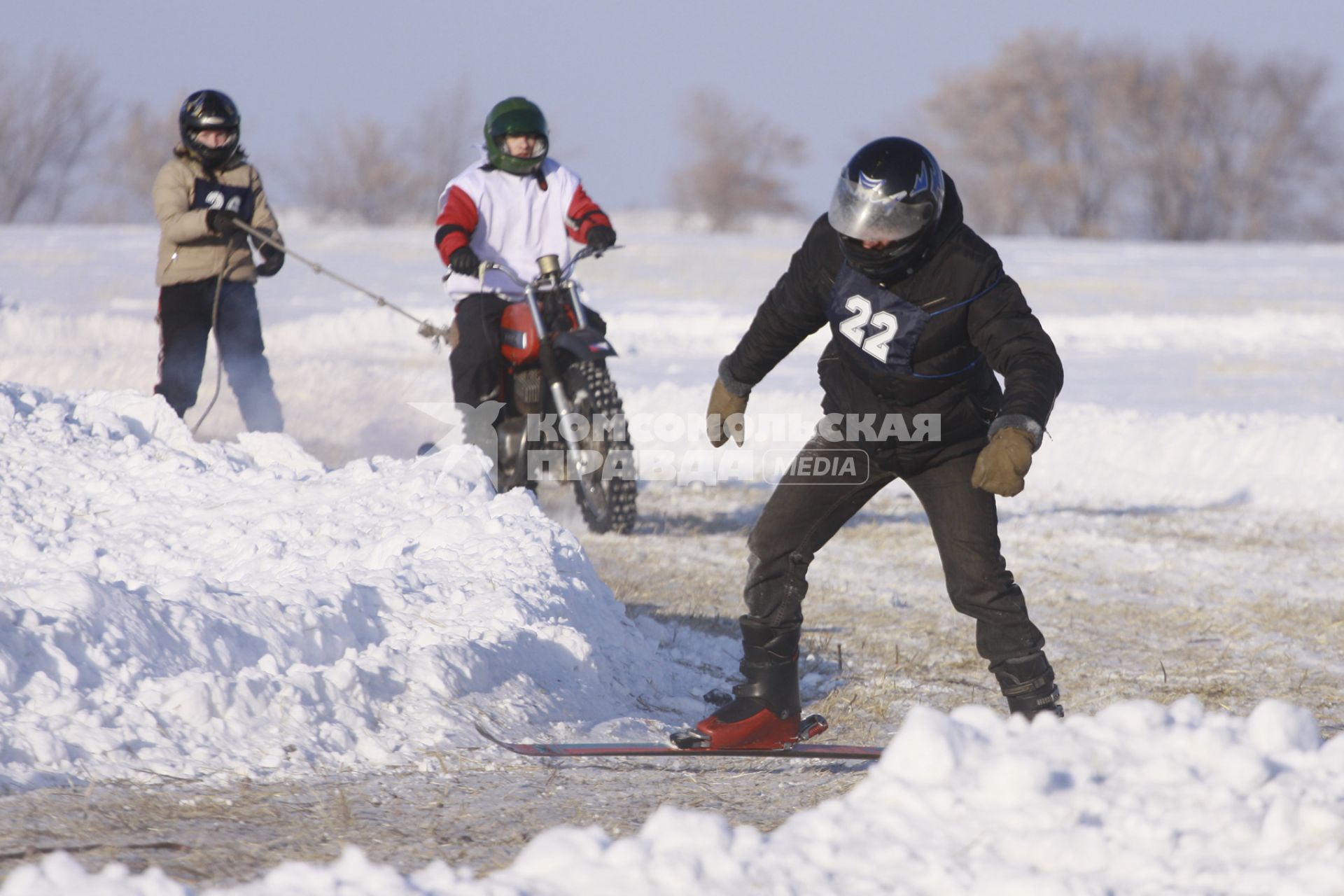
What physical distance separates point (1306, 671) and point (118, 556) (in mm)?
4637

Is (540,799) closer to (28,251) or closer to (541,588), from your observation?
(541,588)

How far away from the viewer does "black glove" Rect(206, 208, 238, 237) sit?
314 inches

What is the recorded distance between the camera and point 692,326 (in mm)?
21406

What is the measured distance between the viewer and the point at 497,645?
195 inches

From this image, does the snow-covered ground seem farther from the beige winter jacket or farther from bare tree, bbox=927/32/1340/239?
bare tree, bbox=927/32/1340/239

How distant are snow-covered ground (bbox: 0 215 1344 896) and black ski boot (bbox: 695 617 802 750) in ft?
1.16

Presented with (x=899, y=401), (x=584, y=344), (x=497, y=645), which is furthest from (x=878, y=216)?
(x=584, y=344)

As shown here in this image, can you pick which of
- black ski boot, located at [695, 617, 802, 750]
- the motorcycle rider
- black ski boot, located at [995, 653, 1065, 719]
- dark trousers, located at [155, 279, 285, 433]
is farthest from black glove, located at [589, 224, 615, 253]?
black ski boot, located at [995, 653, 1065, 719]

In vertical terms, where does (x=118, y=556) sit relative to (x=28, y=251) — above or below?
below

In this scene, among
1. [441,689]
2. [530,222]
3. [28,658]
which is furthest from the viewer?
[530,222]

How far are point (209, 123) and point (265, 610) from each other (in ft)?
13.6

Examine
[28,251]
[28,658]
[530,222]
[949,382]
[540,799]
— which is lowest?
[540,799]

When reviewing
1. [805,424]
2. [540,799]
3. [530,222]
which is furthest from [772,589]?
[805,424]

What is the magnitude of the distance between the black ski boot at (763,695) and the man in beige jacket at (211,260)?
450 centimetres
